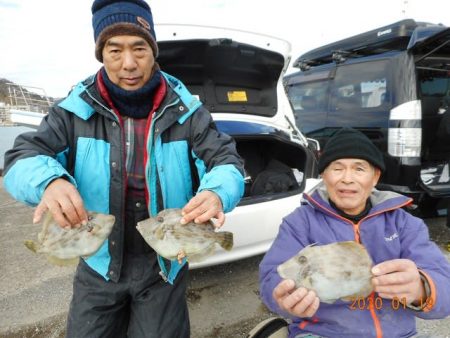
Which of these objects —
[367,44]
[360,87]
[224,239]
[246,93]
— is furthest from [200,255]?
[367,44]

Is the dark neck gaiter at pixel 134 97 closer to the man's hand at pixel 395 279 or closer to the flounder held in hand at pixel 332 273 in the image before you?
the flounder held in hand at pixel 332 273

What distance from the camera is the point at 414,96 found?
370 centimetres

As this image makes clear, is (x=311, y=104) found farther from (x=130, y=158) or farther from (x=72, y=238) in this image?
(x=72, y=238)

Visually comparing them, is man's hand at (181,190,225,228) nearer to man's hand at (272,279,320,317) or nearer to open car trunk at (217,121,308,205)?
man's hand at (272,279,320,317)

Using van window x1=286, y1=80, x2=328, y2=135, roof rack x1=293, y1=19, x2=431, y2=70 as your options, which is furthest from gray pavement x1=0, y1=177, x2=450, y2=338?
roof rack x1=293, y1=19, x2=431, y2=70

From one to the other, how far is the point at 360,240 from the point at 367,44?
12.9 feet

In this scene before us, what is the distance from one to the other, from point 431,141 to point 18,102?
251 inches

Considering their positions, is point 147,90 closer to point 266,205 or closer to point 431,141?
point 266,205

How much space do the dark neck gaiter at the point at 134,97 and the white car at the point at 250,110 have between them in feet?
4.34

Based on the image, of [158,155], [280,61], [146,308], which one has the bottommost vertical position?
[146,308]

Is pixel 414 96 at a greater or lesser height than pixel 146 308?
greater

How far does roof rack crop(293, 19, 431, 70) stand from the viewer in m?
4.26

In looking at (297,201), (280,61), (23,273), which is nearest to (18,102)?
(23,273)

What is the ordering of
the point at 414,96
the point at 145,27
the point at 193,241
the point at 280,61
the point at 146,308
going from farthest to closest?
1. the point at 414,96
2. the point at 280,61
3. the point at 146,308
4. the point at 145,27
5. the point at 193,241
